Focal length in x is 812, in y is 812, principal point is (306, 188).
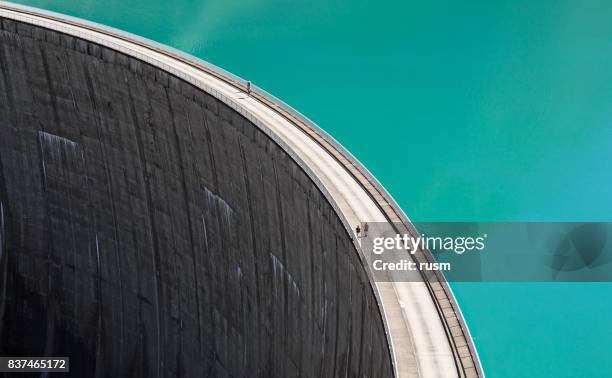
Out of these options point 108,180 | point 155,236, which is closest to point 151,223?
point 155,236

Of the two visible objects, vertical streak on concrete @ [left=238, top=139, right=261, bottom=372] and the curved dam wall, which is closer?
the curved dam wall

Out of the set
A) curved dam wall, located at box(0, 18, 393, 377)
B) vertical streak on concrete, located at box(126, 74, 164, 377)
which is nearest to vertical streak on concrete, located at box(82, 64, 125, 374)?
curved dam wall, located at box(0, 18, 393, 377)

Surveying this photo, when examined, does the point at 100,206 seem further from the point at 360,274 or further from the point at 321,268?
the point at 360,274

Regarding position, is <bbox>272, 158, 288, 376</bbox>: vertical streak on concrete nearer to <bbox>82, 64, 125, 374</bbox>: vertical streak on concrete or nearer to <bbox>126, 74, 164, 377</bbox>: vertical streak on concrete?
<bbox>126, 74, 164, 377</bbox>: vertical streak on concrete

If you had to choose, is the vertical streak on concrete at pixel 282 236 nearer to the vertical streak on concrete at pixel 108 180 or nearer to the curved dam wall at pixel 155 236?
the curved dam wall at pixel 155 236

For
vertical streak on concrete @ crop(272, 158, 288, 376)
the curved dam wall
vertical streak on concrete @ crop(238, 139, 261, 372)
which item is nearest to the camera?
the curved dam wall

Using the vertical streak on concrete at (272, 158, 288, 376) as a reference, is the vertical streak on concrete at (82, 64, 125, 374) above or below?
above

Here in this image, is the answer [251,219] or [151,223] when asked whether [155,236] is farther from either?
[251,219]

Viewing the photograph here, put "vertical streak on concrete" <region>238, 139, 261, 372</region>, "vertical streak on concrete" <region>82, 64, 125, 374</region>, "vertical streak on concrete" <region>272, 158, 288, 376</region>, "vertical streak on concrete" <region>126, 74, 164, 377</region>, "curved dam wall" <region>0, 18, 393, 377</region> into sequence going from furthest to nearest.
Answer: "vertical streak on concrete" <region>82, 64, 125, 374</region> → "vertical streak on concrete" <region>126, 74, 164, 377</region> → "vertical streak on concrete" <region>238, 139, 261, 372</region> → "vertical streak on concrete" <region>272, 158, 288, 376</region> → "curved dam wall" <region>0, 18, 393, 377</region>


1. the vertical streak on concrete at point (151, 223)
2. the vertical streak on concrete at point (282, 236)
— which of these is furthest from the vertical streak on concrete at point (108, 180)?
the vertical streak on concrete at point (282, 236)
